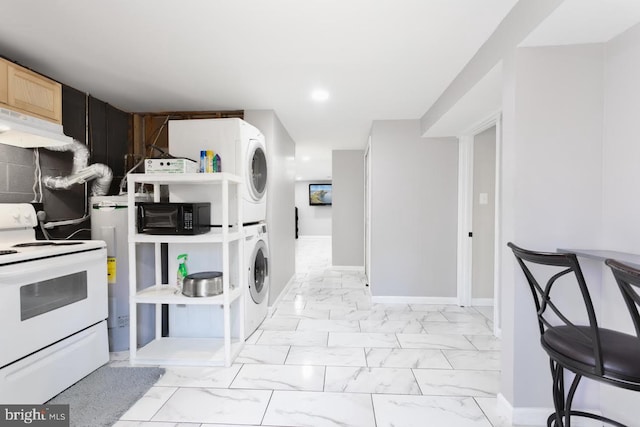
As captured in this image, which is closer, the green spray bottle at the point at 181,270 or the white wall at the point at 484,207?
the green spray bottle at the point at 181,270

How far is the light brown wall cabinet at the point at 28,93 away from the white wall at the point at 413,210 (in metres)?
3.03

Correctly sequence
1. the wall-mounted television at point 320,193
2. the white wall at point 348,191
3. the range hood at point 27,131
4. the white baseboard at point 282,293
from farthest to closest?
the wall-mounted television at point 320,193, the white wall at point 348,191, the white baseboard at point 282,293, the range hood at point 27,131

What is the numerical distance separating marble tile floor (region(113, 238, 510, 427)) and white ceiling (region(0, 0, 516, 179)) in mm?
2252

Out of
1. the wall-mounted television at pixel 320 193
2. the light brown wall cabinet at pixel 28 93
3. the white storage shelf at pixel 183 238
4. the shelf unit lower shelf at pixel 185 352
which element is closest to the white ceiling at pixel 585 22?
the white storage shelf at pixel 183 238

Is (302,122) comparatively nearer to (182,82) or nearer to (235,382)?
(182,82)

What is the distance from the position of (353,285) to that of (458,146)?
246 cm

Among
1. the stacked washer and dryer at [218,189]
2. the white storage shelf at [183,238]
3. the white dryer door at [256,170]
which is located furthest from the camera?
the white dryer door at [256,170]

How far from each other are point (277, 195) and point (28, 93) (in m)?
2.25

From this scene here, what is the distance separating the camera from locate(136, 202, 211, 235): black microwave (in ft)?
6.96

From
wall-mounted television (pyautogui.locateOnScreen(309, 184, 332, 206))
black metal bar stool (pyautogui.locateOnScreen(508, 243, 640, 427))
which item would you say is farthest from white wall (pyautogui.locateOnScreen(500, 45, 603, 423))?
wall-mounted television (pyautogui.locateOnScreen(309, 184, 332, 206))

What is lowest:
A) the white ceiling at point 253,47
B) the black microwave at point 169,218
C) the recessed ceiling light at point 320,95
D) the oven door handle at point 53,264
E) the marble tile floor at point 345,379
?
the marble tile floor at point 345,379

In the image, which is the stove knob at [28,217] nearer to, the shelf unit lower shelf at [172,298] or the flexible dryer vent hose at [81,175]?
the flexible dryer vent hose at [81,175]

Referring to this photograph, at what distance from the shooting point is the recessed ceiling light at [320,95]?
2764 millimetres

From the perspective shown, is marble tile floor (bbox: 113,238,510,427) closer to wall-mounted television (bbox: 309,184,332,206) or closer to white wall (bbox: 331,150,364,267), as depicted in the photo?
white wall (bbox: 331,150,364,267)
